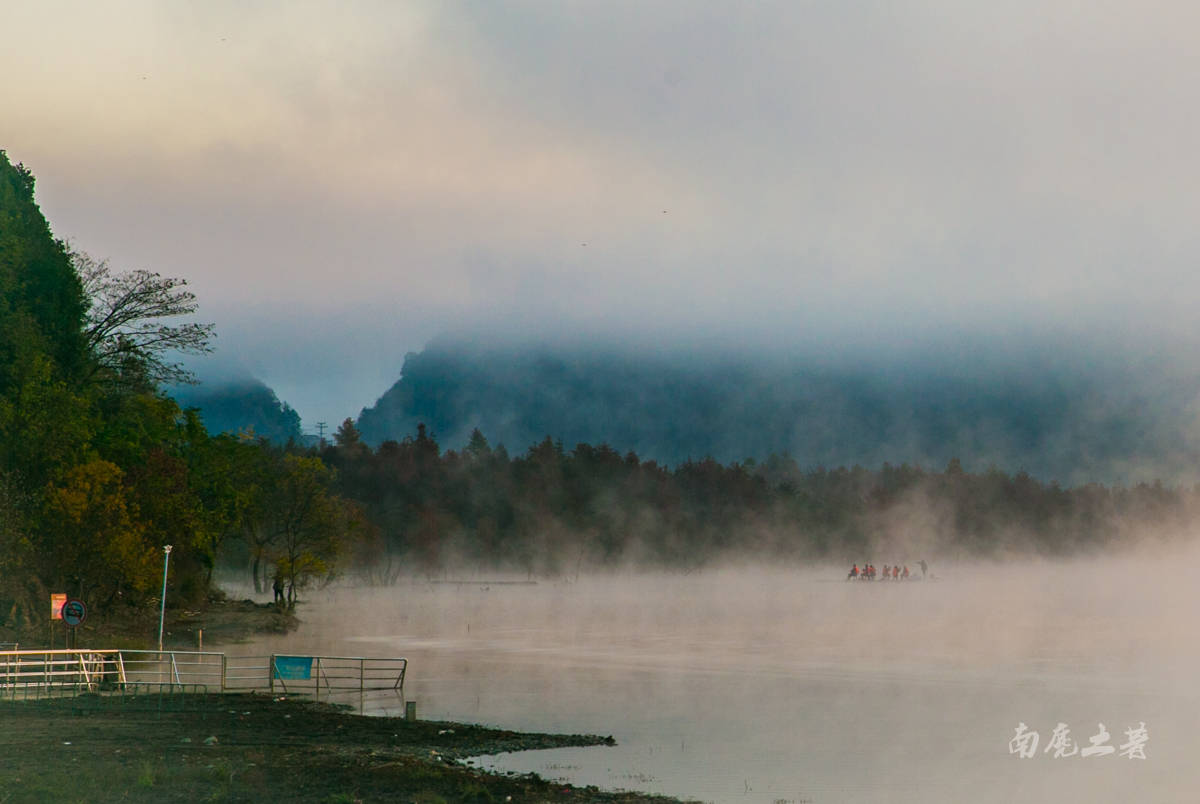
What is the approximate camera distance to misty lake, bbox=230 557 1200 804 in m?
33.2

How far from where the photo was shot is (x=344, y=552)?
108m

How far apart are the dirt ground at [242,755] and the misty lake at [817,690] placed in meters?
3.14

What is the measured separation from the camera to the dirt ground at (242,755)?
2358cm

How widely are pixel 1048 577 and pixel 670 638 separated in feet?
417

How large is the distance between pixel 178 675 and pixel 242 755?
20.4 m

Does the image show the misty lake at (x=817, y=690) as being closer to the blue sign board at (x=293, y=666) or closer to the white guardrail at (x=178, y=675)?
the white guardrail at (x=178, y=675)

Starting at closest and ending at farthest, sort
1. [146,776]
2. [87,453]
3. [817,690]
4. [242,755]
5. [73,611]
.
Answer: [146,776] < [242,755] < [73,611] < [817,690] < [87,453]

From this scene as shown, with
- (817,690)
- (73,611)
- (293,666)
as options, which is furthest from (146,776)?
(817,690)

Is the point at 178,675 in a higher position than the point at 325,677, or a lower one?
lower

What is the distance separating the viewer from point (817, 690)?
170ft

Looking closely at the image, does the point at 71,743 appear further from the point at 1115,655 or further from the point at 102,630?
the point at 1115,655

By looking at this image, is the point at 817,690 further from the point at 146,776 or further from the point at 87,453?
the point at 87,453

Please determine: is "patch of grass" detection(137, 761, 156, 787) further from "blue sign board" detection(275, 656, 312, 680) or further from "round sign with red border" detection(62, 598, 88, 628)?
"round sign with red border" detection(62, 598, 88, 628)

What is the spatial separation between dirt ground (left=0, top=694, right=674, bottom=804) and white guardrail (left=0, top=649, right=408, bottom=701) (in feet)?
9.49
